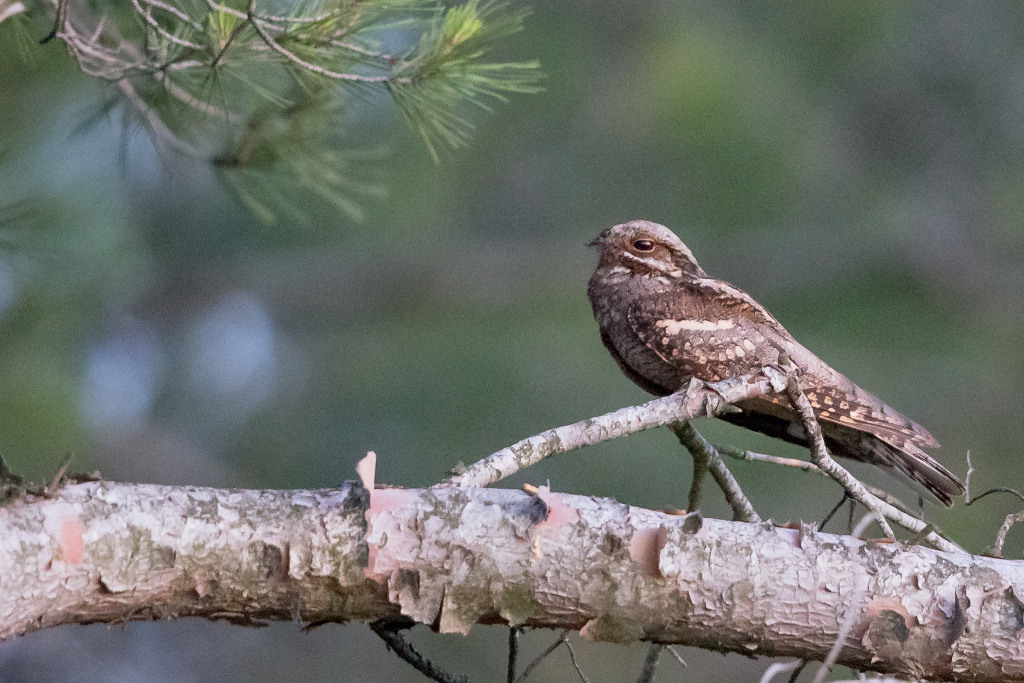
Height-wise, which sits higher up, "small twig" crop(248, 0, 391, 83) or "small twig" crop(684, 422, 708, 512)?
"small twig" crop(248, 0, 391, 83)

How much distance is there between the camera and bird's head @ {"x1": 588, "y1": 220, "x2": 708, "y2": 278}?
2.46m

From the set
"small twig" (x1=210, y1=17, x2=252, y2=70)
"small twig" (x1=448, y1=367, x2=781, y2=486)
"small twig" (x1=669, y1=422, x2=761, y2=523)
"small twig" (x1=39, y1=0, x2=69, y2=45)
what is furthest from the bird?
"small twig" (x1=39, y1=0, x2=69, y2=45)

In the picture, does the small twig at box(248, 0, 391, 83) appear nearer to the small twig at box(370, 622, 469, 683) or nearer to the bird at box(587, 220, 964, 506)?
the bird at box(587, 220, 964, 506)

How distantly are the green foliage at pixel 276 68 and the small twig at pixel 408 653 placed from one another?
1189 millimetres

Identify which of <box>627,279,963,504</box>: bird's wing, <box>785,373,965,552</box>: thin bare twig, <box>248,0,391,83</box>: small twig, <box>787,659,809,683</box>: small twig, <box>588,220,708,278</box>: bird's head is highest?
<box>248,0,391,83</box>: small twig

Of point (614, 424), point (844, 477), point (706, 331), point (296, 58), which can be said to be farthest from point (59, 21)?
point (844, 477)

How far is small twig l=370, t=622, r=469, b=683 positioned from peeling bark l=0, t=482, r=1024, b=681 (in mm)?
52

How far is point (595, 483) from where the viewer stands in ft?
14.1

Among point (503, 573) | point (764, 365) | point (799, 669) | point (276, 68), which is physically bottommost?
point (799, 669)

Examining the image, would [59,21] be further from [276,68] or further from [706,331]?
[706,331]

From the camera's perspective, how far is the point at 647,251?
2473mm

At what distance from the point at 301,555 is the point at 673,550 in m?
0.55

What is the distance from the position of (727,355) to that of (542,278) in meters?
2.43

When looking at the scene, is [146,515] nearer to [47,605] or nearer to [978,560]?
[47,605]
